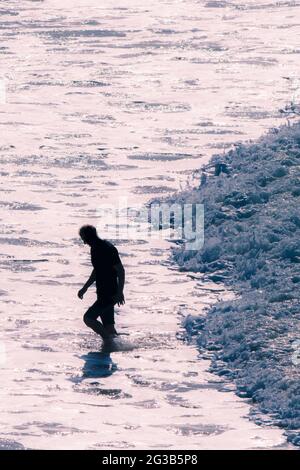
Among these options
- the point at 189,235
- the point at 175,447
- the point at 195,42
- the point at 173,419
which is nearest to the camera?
the point at 175,447

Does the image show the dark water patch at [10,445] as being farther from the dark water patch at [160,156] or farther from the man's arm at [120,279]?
the dark water patch at [160,156]

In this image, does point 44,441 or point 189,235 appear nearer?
point 44,441

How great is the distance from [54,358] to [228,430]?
2.54m

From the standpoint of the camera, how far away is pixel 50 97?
28.2m

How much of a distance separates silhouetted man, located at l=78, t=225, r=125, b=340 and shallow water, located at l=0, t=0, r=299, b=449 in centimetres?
30

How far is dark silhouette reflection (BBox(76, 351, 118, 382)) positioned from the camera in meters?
14.6

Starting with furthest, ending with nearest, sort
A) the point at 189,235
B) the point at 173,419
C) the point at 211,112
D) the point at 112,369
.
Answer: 1. the point at 211,112
2. the point at 189,235
3. the point at 112,369
4. the point at 173,419

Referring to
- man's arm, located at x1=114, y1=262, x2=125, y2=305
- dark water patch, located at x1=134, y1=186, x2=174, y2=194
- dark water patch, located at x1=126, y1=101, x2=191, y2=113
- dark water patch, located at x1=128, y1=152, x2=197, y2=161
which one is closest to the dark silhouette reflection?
man's arm, located at x1=114, y1=262, x2=125, y2=305

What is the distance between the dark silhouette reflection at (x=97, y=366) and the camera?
1455 centimetres

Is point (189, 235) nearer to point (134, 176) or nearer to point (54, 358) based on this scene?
point (134, 176)

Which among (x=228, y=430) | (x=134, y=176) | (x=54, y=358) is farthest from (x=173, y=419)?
(x=134, y=176)

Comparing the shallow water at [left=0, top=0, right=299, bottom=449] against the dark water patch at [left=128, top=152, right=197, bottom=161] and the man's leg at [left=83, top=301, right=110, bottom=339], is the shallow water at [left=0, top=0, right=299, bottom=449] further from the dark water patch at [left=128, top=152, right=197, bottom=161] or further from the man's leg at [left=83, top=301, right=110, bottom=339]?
the man's leg at [left=83, top=301, right=110, bottom=339]

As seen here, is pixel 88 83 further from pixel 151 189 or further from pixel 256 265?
pixel 256 265

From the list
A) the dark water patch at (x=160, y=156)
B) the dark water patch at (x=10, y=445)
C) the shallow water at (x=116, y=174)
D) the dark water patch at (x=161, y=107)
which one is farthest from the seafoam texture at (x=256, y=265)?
the dark water patch at (x=161, y=107)
